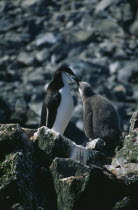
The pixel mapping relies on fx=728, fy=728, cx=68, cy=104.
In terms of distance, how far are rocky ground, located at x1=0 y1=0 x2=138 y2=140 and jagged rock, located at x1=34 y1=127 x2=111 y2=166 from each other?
19440 mm

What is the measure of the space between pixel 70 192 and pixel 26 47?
28.8 metres

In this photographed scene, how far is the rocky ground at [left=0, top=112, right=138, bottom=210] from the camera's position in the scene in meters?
7.45

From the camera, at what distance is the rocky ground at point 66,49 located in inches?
1217

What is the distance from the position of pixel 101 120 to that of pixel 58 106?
2166mm

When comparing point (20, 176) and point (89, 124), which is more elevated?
point (89, 124)

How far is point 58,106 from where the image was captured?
13.4 meters

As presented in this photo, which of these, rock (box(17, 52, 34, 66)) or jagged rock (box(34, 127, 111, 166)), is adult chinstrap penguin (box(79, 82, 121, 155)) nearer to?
jagged rock (box(34, 127, 111, 166))

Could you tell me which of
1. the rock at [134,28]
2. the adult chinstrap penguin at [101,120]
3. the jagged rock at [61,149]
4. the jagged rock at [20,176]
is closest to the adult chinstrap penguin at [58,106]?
the adult chinstrap penguin at [101,120]

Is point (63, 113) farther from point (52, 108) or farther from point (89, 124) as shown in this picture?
point (89, 124)

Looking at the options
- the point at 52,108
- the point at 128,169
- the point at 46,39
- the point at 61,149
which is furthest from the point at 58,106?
the point at 46,39

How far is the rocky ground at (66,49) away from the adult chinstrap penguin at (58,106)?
14311mm

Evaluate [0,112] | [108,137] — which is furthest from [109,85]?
[108,137]

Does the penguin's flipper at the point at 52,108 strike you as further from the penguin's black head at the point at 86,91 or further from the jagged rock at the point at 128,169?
the jagged rock at the point at 128,169

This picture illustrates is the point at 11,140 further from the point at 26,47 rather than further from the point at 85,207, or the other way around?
the point at 26,47
